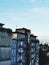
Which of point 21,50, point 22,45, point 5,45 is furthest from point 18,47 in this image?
point 5,45

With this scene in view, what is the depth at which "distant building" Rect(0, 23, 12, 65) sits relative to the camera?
3506 centimetres

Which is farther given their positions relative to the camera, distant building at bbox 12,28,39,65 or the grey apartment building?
distant building at bbox 12,28,39,65

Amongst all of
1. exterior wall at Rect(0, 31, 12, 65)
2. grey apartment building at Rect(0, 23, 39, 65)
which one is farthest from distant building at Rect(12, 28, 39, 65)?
exterior wall at Rect(0, 31, 12, 65)

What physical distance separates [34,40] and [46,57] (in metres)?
11.5

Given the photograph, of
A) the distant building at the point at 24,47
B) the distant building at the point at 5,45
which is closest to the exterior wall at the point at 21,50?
the distant building at the point at 24,47

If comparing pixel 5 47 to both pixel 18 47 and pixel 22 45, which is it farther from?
pixel 22 45

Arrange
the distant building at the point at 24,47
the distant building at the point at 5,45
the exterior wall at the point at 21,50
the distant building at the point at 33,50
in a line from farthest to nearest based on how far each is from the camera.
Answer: the distant building at the point at 33,50, the exterior wall at the point at 21,50, the distant building at the point at 24,47, the distant building at the point at 5,45

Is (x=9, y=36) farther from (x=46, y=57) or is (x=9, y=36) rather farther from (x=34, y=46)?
(x=46, y=57)

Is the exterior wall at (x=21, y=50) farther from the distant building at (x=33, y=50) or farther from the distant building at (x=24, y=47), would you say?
the distant building at (x=33, y=50)

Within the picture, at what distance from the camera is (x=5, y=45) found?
3622cm

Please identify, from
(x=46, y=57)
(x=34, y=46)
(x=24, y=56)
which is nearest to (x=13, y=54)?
(x=24, y=56)

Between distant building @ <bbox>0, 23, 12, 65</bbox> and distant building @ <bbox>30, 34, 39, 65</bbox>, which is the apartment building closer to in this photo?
distant building @ <bbox>30, 34, 39, 65</bbox>

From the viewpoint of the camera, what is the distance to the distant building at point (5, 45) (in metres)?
35.1

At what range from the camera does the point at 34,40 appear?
57625 mm
